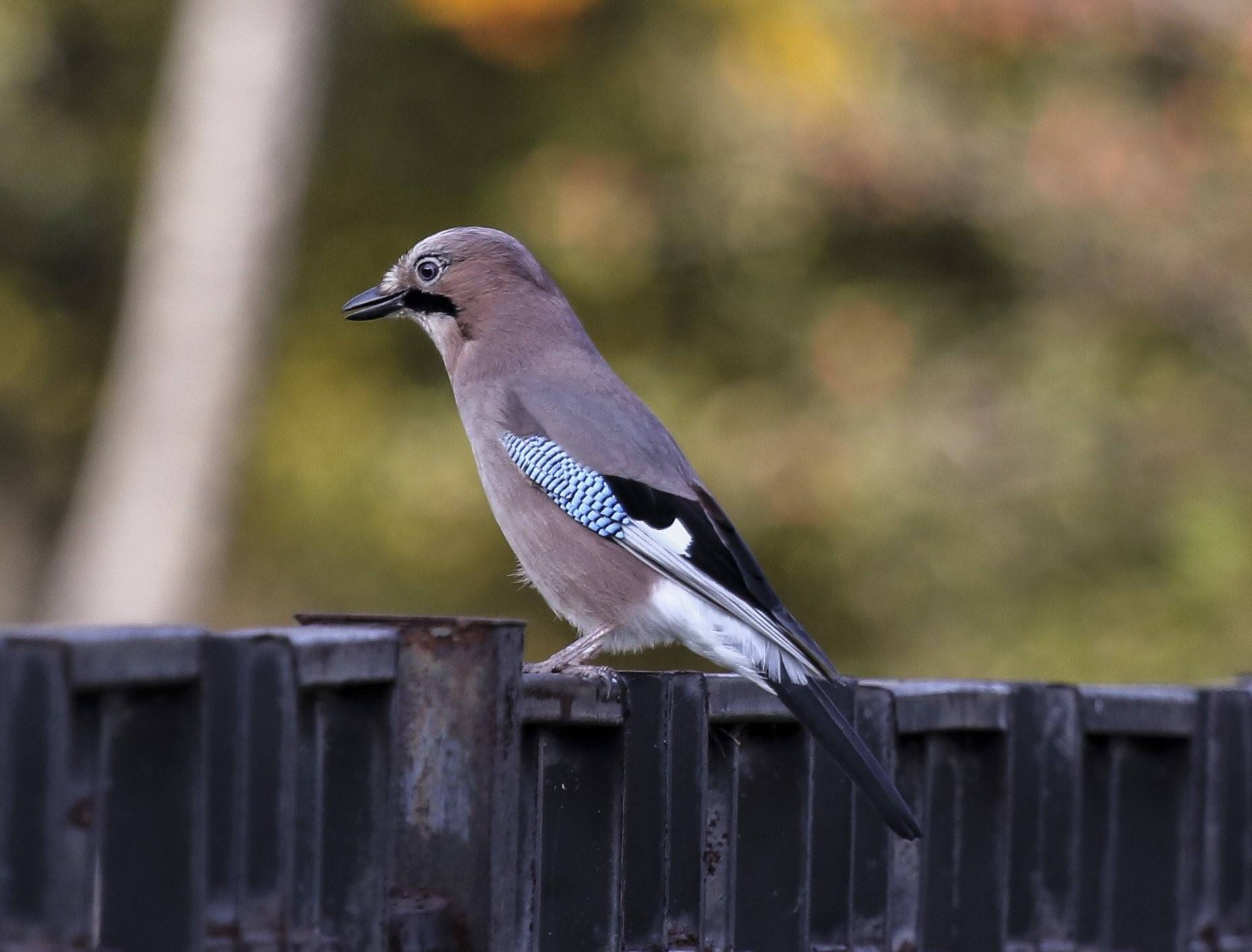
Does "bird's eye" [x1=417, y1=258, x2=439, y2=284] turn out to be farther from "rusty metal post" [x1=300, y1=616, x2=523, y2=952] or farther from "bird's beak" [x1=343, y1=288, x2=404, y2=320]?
"rusty metal post" [x1=300, y1=616, x2=523, y2=952]

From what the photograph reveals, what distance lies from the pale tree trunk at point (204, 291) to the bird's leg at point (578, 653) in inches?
293

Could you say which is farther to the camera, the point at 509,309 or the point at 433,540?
the point at 433,540

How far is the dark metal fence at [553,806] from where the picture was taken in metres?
2.08

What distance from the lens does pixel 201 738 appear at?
85.4 inches

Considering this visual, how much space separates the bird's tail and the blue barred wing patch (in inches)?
37.2

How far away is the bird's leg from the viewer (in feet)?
11.9

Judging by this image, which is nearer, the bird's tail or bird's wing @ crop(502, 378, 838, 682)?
the bird's tail

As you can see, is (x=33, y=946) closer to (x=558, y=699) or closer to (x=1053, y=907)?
(x=558, y=699)

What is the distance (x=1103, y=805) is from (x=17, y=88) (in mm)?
10934

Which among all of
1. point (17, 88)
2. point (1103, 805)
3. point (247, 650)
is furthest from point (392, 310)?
point (17, 88)

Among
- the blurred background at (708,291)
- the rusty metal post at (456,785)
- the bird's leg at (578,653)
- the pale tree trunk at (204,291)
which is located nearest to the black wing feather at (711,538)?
the bird's leg at (578,653)

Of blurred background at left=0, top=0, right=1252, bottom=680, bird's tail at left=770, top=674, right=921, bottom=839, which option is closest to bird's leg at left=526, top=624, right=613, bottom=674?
bird's tail at left=770, top=674, right=921, bottom=839

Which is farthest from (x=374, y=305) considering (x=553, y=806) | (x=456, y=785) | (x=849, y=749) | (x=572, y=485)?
(x=456, y=785)

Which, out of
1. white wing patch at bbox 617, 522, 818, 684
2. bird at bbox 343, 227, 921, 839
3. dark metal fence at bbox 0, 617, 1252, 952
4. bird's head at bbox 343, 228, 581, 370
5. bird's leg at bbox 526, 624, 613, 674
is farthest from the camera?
bird's head at bbox 343, 228, 581, 370
